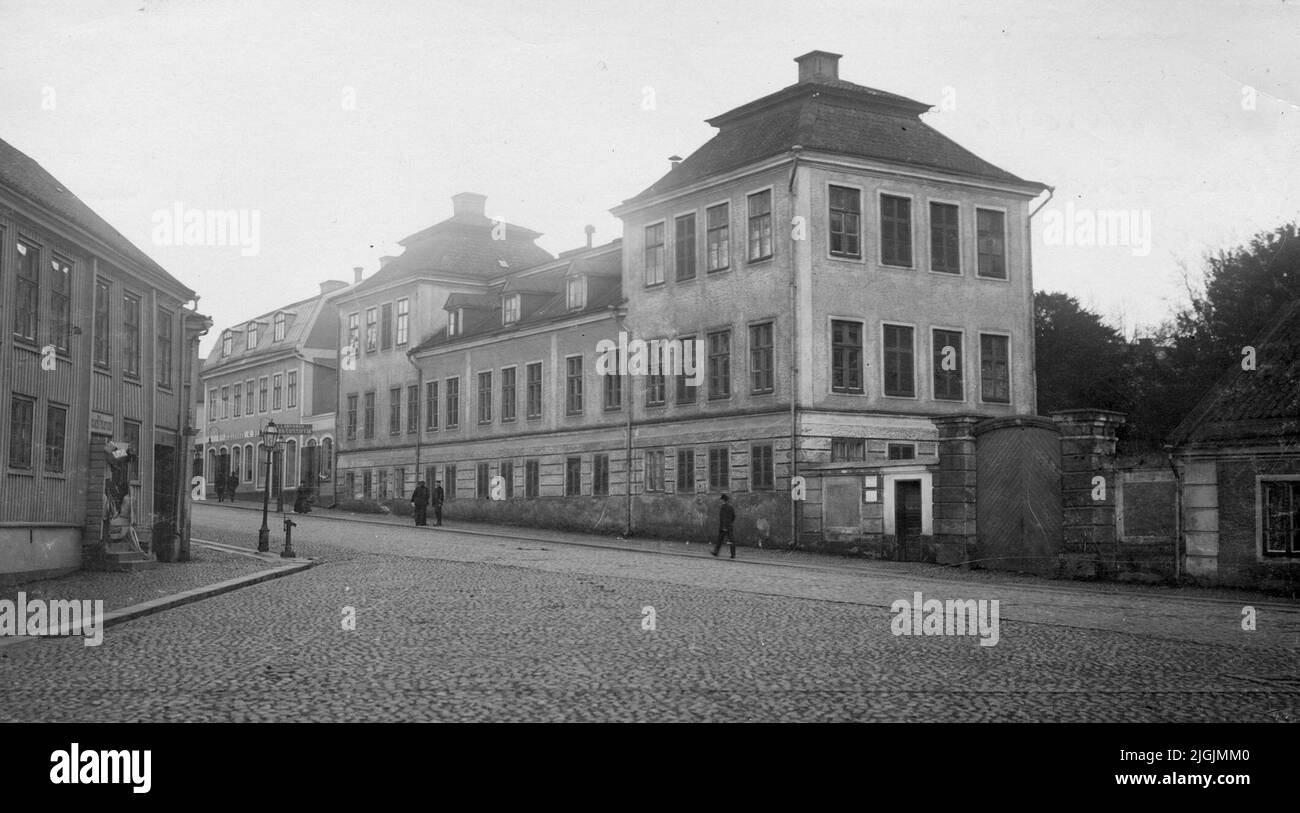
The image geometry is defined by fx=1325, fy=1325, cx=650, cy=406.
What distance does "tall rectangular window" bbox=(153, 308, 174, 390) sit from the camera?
2722 centimetres

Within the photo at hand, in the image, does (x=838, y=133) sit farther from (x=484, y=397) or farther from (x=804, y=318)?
(x=484, y=397)

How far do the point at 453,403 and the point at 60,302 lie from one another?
28.4 meters

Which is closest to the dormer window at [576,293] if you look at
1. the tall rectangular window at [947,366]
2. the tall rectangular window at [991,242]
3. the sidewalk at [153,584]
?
the tall rectangular window at [947,366]

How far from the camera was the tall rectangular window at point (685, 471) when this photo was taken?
37000 millimetres

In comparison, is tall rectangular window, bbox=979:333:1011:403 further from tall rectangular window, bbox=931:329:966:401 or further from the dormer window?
the dormer window

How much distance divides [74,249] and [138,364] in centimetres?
417

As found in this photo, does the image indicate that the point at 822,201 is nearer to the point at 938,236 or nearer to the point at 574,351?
the point at 938,236

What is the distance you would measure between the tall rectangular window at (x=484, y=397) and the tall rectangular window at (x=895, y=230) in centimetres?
1764

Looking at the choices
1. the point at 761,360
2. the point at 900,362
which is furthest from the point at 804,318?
the point at 900,362

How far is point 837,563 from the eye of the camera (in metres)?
27.8

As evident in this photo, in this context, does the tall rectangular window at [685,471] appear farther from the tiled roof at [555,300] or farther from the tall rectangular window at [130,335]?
the tall rectangular window at [130,335]

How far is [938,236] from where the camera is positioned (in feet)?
119

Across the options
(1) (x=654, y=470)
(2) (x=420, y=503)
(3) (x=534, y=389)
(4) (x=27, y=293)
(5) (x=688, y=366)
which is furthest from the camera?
(3) (x=534, y=389)
